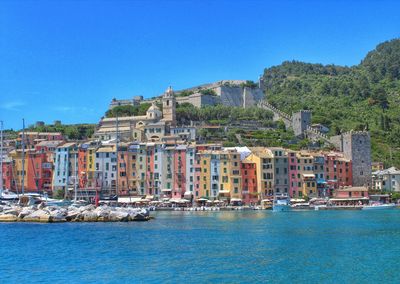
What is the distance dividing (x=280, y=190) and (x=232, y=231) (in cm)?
3776

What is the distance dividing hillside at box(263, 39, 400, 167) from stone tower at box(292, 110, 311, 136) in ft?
16.2

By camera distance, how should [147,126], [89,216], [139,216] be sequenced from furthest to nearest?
[147,126]
[139,216]
[89,216]

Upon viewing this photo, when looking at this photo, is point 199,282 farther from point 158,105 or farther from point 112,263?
point 158,105

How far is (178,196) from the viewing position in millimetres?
83375

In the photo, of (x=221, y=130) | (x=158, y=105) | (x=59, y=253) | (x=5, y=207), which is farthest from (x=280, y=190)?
(x=59, y=253)

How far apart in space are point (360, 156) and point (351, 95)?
5483 cm

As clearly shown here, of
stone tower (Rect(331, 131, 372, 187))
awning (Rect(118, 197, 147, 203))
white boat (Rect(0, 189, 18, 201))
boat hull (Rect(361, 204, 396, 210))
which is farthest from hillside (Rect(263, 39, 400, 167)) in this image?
white boat (Rect(0, 189, 18, 201))

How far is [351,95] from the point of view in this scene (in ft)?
463

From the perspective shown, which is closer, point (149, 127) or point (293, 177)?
point (293, 177)

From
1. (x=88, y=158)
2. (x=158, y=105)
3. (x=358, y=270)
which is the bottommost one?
(x=358, y=270)

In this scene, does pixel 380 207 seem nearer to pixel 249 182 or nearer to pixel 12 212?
pixel 249 182

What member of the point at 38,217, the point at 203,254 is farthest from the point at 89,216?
the point at 203,254

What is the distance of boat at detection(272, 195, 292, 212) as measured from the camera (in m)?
75.8

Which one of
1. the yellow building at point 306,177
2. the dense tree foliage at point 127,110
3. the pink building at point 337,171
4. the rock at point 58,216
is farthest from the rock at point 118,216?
the dense tree foliage at point 127,110
